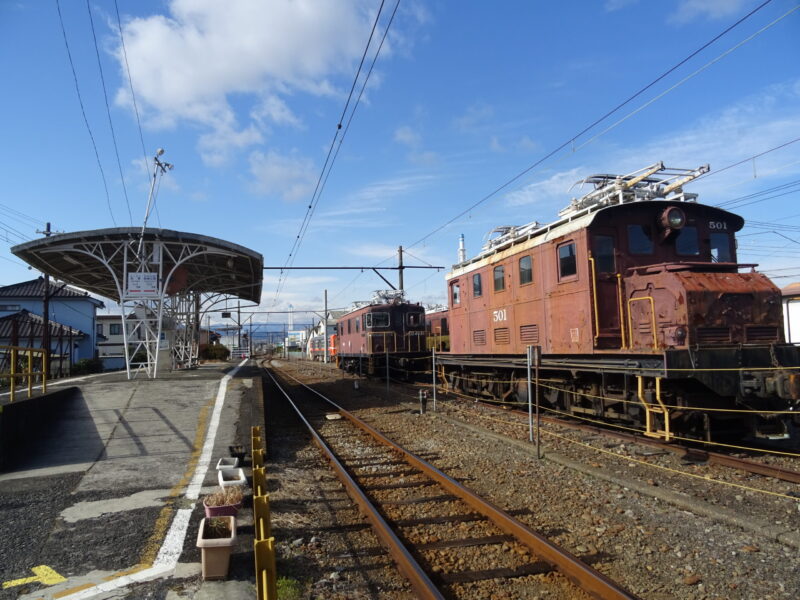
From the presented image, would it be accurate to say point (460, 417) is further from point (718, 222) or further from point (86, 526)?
point (86, 526)

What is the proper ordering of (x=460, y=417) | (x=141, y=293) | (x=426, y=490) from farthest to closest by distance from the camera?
(x=141, y=293) → (x=460, y=417) → (x=426, y=490)

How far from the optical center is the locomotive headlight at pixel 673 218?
890cm

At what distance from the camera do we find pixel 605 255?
909 cm

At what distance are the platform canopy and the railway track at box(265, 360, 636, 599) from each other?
1102 cm

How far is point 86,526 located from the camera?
5234mm

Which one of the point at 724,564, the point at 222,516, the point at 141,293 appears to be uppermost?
the point at 141,293

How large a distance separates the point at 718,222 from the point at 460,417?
6527 mm

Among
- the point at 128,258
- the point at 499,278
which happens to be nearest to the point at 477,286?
the point at 499,278

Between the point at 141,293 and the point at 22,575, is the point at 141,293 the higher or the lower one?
the higher one

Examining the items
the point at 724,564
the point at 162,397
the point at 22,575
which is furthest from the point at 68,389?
the point at 724,564

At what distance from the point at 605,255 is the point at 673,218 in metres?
1.25

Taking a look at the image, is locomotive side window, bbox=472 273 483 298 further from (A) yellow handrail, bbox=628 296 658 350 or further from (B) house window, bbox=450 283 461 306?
(A) yellow handrail, bbox=628 296 658 350

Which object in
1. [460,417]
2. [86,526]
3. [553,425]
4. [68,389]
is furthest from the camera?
[460,417]

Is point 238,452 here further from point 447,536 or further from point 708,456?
point 708,456
